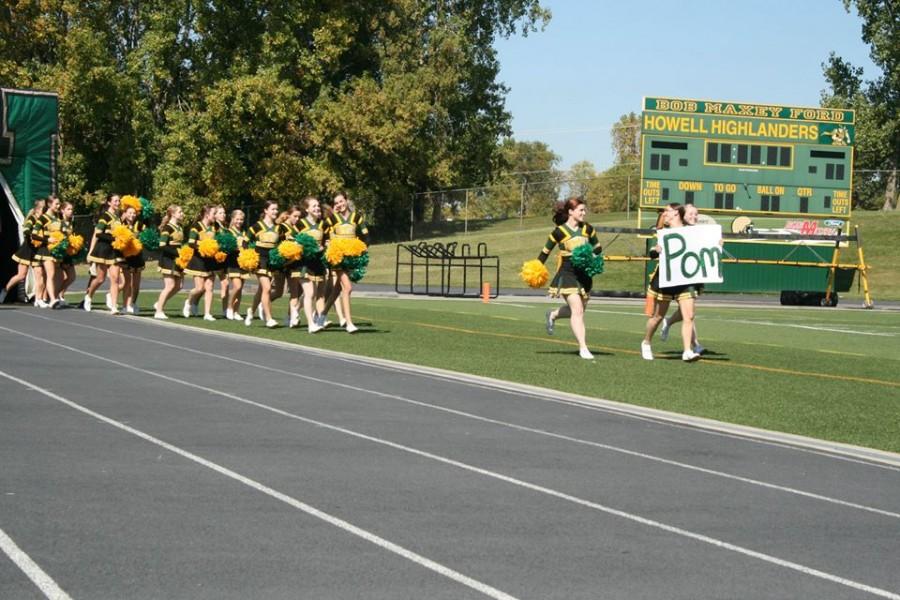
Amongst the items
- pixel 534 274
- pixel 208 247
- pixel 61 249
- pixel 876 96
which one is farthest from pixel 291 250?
pixel 876 96

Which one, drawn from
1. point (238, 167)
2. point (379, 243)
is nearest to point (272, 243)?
point (238, 167)

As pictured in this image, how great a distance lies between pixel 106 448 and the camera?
28.3 feet

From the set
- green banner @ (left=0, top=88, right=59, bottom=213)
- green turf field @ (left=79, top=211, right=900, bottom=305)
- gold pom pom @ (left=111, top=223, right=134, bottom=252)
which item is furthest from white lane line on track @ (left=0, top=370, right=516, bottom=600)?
green turf field @ (left=79, top=211, right=900, bottom=305)

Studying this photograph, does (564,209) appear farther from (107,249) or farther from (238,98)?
(238,98)

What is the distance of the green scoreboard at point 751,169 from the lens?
38.5 meters

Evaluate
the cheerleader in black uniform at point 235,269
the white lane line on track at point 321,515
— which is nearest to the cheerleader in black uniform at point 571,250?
the white lane line on track at point 321,515

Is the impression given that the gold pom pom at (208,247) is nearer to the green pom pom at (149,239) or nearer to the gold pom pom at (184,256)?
the gold pom pom at (184,256)

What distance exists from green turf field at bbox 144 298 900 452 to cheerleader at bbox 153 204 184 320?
49 centimetres

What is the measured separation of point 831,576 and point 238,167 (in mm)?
49994

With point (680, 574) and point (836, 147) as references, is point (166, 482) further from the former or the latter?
point (836, 147)

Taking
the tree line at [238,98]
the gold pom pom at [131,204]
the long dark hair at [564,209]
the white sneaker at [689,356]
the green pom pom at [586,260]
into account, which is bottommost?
the white sneaker at [689,356]

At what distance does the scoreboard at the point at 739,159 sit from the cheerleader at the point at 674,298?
2245 centimetres

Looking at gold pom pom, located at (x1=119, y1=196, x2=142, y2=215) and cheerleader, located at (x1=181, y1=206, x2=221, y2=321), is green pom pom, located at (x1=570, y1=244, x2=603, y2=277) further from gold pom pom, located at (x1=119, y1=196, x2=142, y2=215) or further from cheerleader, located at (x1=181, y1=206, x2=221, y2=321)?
gold pom pom, located at (x1=119, y1=196, x2=142, y2=215)

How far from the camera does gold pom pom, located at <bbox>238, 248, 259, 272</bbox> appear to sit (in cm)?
2089
